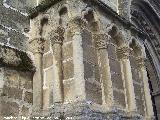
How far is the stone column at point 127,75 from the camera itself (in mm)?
4082

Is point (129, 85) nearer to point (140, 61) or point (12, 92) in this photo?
point (140, 61)

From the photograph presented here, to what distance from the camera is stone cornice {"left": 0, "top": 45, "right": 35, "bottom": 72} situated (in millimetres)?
3536

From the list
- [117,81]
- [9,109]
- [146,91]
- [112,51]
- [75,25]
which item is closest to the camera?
[9,109]

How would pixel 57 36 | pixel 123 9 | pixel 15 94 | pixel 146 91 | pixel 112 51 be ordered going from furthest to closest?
pixel 123 9, pixel 146 91, pixel 112 51, pixel 57 36, pixel 15 94

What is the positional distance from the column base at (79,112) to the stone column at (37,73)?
20 cm

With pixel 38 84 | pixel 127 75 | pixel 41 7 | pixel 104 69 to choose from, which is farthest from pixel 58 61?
pixel 127 75

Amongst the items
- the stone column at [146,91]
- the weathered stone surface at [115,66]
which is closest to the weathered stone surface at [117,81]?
the weathered stone surface at [115,66]

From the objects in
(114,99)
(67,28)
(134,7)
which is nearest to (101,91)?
(114,99)

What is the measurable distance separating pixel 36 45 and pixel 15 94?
77cm

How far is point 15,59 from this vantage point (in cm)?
362

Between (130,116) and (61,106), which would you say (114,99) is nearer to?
(130,116)

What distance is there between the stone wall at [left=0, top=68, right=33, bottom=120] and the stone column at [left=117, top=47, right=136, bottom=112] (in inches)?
55.7

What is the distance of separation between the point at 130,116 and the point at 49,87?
1193 mm

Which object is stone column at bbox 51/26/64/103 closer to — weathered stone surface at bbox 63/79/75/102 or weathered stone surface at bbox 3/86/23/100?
weathered stone surface at bbox 63/79/75/102
